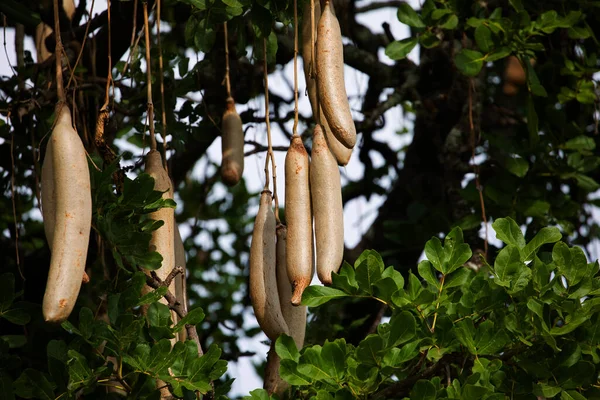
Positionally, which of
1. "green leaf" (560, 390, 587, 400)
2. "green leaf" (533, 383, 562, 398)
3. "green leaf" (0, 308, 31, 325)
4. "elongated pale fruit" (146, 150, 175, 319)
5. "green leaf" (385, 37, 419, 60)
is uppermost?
"green leaf" (385, 37, 419, 60)

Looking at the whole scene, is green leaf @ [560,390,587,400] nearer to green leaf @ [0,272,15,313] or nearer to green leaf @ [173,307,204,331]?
green leaf @ [173,307,204,331]

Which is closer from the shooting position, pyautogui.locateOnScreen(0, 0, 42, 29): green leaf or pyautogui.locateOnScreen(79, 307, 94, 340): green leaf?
pyautogui.locateOnScreen(79, 307, 94, 340): green leaf

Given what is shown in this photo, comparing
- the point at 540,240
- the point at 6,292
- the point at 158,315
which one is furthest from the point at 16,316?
the point at 540,240

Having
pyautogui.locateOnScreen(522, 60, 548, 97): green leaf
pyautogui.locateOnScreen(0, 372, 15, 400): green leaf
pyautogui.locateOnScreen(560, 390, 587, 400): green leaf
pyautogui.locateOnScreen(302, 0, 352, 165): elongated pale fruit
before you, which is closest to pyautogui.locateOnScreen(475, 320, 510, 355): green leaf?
pyautogui.locateOnScreen(560, 390, 587, 400): green leaf

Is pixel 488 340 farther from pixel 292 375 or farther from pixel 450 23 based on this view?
pixel 450 23

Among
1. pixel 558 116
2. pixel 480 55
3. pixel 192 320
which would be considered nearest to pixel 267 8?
pixel 192 320

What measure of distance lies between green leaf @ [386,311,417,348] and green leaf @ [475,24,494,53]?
107 centimetres

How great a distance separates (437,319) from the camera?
53.6 inches

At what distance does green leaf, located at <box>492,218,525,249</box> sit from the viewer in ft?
4.73

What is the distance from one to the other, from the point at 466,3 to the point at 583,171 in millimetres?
519

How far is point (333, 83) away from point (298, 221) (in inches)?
6.7

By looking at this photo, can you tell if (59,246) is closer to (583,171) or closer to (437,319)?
(437,319)

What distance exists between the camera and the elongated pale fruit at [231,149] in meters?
1.64

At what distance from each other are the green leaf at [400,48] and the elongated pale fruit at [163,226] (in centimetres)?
97
